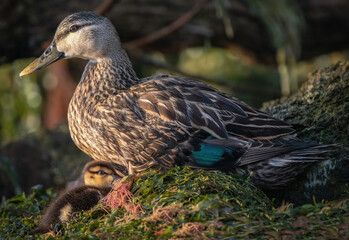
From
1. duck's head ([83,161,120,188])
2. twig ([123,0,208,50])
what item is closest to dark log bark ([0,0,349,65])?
twig ([123,0,208,50])

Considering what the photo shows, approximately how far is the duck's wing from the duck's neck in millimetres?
319

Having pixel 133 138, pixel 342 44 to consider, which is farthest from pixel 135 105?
pixel 342 44

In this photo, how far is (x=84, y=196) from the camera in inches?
182

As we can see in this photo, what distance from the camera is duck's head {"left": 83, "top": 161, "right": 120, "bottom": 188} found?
479cm

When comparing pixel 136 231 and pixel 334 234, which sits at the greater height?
pixel 136 231

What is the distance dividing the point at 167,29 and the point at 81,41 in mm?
2507

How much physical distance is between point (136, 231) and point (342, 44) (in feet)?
22.1

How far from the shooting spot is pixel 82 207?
457 cm

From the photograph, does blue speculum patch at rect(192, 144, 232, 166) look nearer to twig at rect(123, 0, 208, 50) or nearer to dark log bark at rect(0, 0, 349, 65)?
dark log bark at rect(0, 0, 349, 65)

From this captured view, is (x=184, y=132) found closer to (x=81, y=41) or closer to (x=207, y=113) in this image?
(x=207, y=113)

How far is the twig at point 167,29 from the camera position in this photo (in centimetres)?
743

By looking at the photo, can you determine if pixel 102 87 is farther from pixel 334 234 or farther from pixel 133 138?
pixel 334 234

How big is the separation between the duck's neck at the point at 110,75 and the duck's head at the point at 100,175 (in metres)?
0.70

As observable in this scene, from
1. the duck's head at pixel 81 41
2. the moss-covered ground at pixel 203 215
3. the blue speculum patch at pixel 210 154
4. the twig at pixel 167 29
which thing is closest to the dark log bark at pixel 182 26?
the twig at pixel 167 29
